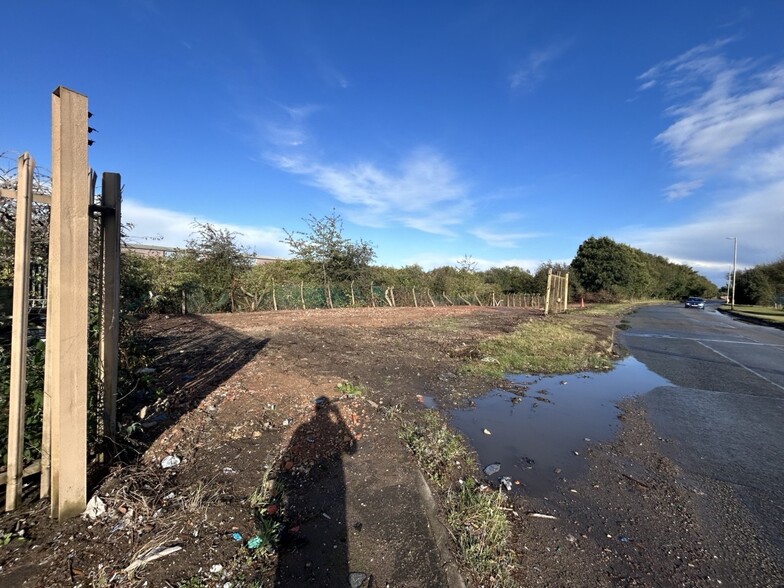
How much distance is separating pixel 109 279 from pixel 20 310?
0.64 meters

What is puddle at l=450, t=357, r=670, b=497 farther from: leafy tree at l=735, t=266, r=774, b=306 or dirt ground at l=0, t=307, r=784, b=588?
leafy tree at l=735, t=266, r=774, b=306

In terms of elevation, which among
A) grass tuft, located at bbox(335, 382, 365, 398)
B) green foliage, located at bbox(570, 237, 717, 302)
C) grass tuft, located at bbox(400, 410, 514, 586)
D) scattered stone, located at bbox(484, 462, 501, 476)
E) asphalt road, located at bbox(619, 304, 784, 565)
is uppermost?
green foliage, located at bbox(570, 237, 717, 302)

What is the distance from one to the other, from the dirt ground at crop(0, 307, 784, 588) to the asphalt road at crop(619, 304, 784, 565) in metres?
0.23

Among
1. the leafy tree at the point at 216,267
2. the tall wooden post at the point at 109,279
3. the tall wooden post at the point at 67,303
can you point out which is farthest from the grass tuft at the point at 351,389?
the leafy tree at the point at 216,267

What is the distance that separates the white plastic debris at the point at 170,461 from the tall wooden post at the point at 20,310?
1010 millimetres

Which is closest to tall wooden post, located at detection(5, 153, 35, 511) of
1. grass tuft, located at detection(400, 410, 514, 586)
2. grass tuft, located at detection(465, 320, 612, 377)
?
grass tuft, located at detection(400, 410, 514, 586)

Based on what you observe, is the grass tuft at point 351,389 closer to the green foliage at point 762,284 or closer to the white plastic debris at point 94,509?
the white plastic debris at point 94,509

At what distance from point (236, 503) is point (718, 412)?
688 centimetres

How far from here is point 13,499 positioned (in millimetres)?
2354

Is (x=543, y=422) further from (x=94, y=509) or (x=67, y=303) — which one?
(x=67, y=303)

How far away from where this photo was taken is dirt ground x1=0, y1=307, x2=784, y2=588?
7.08 ft

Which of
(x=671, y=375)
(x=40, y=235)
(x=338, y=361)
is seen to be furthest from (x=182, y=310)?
(x=671, y=375)

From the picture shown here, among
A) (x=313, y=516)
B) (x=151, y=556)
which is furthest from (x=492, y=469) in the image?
(x=151, y=556)

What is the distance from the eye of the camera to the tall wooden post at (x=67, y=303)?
2266mm
